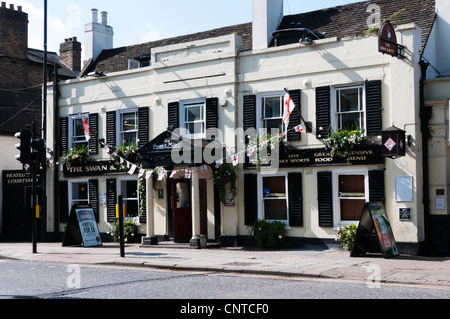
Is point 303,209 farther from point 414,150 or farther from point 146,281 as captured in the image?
point 146,281

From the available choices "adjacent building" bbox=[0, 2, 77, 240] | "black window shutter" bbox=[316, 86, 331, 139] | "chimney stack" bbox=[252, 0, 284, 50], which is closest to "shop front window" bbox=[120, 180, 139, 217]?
"adjacent building" bbox=[0, 2, 77, 240]

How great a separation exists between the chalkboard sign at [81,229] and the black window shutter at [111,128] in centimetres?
282

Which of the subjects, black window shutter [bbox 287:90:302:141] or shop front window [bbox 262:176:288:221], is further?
shop front window [bbox 262:176:288:221]

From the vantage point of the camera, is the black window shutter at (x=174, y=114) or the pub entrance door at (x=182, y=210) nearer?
the pub entrance door at (x=182, y=210)

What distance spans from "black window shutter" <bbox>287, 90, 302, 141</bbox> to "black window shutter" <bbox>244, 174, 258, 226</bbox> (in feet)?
5.89

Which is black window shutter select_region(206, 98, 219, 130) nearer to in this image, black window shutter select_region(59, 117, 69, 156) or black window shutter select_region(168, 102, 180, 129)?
black window shutter select_region(168, 102, 180, 129)

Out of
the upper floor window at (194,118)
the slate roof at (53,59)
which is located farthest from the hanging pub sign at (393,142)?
the slate roof at (53,59)

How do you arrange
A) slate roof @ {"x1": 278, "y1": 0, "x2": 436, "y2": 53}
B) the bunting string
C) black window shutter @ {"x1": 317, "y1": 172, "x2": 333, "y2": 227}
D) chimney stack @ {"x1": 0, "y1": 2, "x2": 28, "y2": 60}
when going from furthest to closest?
chimney stack @ {"x1": 0, "y1": 2, "x2": 28, "y2": 60} < slate roof @ {"x1": 278, "y1": 0, "x2": 436, "y2": 53} < the bunting string < black window shutter @ {"x1": 317, "y1": 172, "x2": 333, "y2": 227}

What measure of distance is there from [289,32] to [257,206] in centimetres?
581

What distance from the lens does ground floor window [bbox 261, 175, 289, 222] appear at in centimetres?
1816

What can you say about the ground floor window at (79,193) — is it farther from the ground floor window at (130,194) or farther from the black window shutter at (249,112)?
the black window shutter at (249,112)

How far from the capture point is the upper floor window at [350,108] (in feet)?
55.2

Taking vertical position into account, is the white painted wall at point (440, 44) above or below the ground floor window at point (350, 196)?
above
